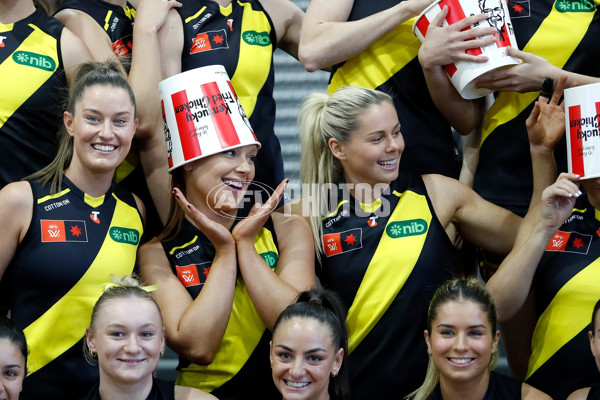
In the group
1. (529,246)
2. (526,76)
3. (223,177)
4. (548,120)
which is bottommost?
(529,246)

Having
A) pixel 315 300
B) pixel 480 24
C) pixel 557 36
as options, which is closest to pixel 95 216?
pixel 315 300

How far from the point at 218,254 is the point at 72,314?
42 cm

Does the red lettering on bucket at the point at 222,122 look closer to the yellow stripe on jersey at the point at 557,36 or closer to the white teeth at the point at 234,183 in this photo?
the white teeth at the point at 234,183

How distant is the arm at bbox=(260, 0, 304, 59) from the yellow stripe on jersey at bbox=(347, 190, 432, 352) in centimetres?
86

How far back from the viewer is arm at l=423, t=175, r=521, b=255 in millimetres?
2693

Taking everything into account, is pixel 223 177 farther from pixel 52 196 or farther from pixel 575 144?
pixel 575 144

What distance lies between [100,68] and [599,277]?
1.50 metres

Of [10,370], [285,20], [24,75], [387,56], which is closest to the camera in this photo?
[10,370]

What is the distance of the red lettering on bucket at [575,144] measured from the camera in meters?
2.40

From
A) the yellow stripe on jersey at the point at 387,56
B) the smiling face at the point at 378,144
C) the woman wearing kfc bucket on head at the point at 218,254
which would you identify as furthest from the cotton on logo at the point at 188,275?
the yellow stripe on jersey at the point at 387,56

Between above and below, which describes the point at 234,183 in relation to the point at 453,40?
below

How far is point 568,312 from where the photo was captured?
8.54 feet

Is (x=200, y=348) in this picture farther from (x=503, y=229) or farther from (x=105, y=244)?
(x=503, y=229)

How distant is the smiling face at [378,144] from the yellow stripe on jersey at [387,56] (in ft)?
0.62
